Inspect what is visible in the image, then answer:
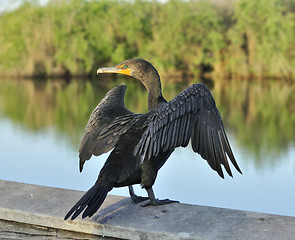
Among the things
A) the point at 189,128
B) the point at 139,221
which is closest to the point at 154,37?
the point at 189,128

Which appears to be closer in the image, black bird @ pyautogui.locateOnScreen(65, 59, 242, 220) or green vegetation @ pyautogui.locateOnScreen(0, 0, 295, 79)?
black bird @ pyautogui.locateOnScreen(65, 59, 242, 220)

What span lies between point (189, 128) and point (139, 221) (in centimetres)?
67

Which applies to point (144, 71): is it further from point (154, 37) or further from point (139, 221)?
point (154, 37)

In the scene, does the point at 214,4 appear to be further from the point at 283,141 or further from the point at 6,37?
the point at 283,141

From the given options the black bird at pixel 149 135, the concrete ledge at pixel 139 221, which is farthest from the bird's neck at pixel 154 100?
the concrete ledge at pixel 139 221

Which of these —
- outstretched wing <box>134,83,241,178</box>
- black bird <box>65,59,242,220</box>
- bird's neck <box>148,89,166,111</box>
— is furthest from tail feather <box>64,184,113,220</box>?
bird's neck <box>148,89,166,111</box>

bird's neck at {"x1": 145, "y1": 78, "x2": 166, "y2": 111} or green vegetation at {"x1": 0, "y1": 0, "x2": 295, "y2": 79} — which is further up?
green vegetation at {"x1": 0, "y1": 0, "x2": 295, "y2": 79}

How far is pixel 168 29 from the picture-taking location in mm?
29594

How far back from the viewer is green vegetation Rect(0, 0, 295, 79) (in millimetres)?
27281

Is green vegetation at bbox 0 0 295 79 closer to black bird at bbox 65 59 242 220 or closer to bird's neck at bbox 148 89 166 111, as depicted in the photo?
bird's neck at bbox 148 89 166 111

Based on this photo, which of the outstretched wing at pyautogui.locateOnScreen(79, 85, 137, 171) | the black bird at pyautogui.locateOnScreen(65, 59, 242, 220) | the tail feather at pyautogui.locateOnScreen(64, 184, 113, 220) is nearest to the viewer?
the tail feather at pyautogui.locateOnScreen(64, 184, 113, 220)

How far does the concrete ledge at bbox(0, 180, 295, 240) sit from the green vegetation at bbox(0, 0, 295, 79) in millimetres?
24317

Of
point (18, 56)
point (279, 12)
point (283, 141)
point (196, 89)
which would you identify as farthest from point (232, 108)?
point (18, 56)

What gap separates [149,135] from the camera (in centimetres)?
268
